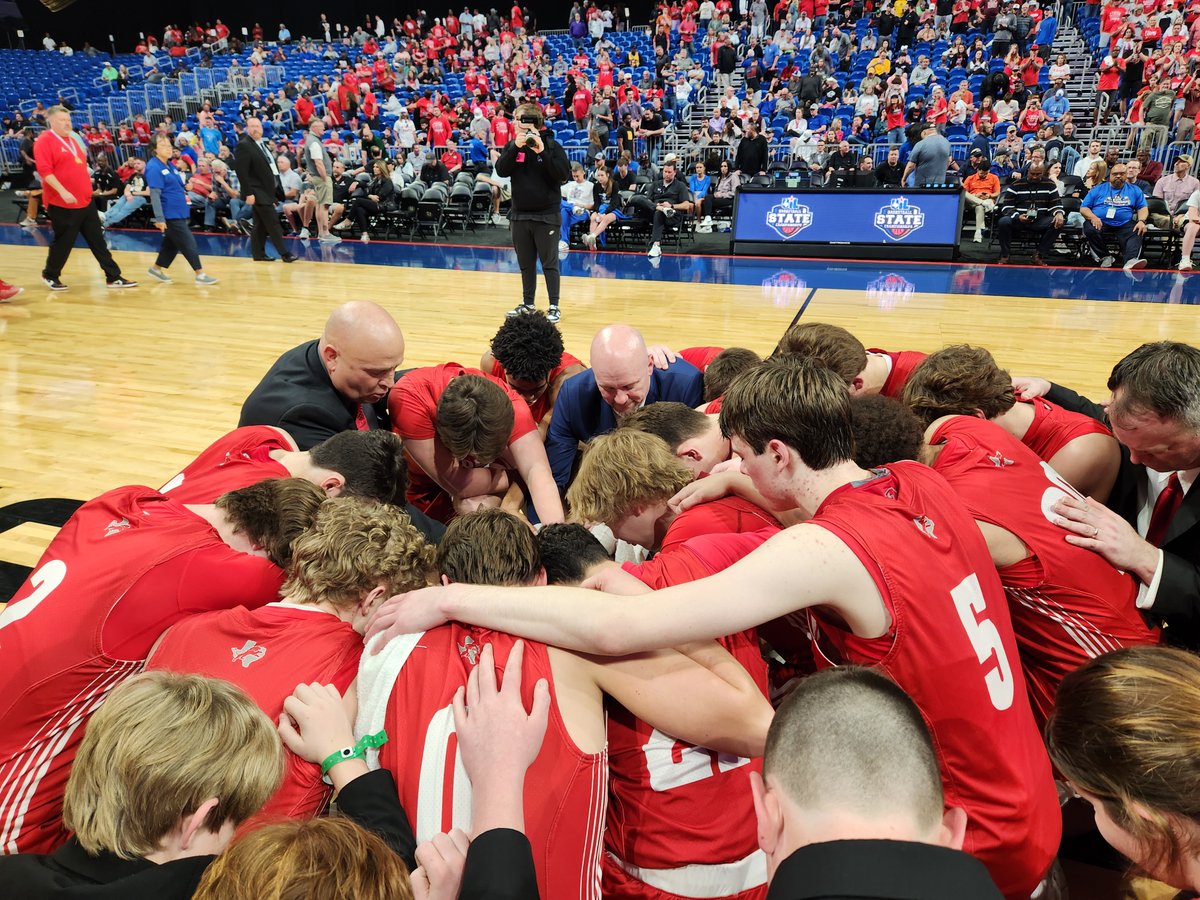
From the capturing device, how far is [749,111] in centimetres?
1456

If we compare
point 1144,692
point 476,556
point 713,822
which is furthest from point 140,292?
point 1144,692

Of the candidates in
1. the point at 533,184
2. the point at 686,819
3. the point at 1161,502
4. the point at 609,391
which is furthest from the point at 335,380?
the point at 533,184

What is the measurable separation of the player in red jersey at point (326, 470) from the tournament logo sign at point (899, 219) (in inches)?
382

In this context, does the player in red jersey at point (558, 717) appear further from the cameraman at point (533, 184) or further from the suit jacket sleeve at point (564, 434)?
the cameraman at point (533, 184)

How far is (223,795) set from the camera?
1276 millimetres

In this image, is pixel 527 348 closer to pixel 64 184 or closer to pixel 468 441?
pixel 468 441

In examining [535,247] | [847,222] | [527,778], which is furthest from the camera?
[847,222]

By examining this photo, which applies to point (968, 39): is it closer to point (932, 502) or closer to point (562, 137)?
point (562, 137)

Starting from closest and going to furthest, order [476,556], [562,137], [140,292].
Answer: [476,556]
[140,292]
[562,137]

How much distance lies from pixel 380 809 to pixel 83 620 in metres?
0.92

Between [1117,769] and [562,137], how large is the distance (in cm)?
1675

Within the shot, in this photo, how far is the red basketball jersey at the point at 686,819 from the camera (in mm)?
1620

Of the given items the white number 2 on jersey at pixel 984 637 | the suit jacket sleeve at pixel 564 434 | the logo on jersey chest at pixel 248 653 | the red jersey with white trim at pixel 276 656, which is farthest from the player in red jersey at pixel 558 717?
the suit jacket sleeve at pixel 564 434

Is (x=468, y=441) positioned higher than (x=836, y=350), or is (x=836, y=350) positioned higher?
(x=836, y=350)
